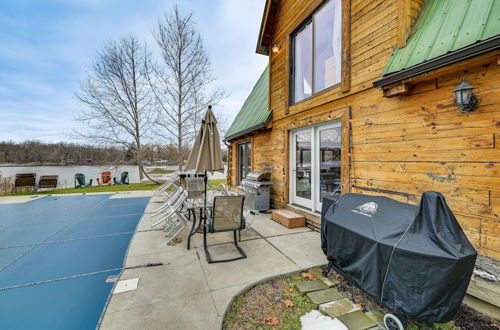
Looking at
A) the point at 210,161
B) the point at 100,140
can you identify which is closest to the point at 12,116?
the point at 100,140

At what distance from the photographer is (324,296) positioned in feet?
7.57

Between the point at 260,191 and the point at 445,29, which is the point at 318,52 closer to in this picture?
the point at 445,29

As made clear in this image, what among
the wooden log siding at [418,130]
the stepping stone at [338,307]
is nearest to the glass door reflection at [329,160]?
the wooden log siding at [418,130]

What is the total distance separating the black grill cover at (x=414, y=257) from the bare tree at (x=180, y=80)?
12.8 meters

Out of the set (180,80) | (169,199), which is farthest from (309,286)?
(180,80)

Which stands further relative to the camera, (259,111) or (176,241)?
(259,111)

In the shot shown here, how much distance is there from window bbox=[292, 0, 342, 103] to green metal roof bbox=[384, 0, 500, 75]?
1.33 metres

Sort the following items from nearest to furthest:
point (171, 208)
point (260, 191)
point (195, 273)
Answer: point (195, 273), point (171, 208), point (260, 191)

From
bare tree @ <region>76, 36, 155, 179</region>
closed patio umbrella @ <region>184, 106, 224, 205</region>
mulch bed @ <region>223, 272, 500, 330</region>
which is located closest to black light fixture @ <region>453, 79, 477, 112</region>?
mulch bed @ <region>223, 272, 500, 330</region>

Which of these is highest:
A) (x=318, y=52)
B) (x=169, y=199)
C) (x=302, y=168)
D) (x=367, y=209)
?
(x=318, y=52)

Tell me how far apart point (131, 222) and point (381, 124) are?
5880 millimetres

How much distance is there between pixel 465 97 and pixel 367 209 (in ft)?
5.10

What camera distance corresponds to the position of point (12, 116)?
24.6 metres

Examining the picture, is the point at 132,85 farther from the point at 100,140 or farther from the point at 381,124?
the point at 381,124
